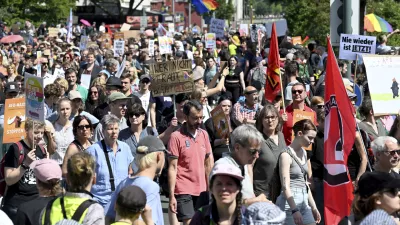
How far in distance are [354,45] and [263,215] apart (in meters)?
8.96

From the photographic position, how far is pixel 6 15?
48469 millimetres

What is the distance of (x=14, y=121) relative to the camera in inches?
416

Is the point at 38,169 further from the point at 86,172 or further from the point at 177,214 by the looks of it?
the point at 177,214

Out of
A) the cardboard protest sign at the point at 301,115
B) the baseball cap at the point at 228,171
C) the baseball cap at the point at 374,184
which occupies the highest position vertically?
the baseball cap at the point at 228,171

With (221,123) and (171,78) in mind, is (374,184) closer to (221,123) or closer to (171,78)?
(221,123)

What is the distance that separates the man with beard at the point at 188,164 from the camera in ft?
30.8

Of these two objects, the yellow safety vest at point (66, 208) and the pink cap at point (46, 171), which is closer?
the yellow safety vest at point (66, 208)

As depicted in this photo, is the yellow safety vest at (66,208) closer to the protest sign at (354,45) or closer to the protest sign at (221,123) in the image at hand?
the protest sign at (221,123)

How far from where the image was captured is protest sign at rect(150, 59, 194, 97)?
1220 cm

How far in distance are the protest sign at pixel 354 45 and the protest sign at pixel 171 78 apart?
2212 mm

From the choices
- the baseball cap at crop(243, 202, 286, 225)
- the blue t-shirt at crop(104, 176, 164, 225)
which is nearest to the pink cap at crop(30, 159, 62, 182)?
the blue t-shirt at crop(104, 176, 164, 225)

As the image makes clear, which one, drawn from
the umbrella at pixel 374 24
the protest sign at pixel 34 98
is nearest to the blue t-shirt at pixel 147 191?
the protest sign at pixel 34 98

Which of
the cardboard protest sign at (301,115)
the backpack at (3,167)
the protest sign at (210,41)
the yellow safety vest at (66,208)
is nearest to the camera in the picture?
the yellow safety vest at (66,208)

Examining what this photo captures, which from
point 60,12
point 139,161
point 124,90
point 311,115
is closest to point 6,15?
point 60,12
